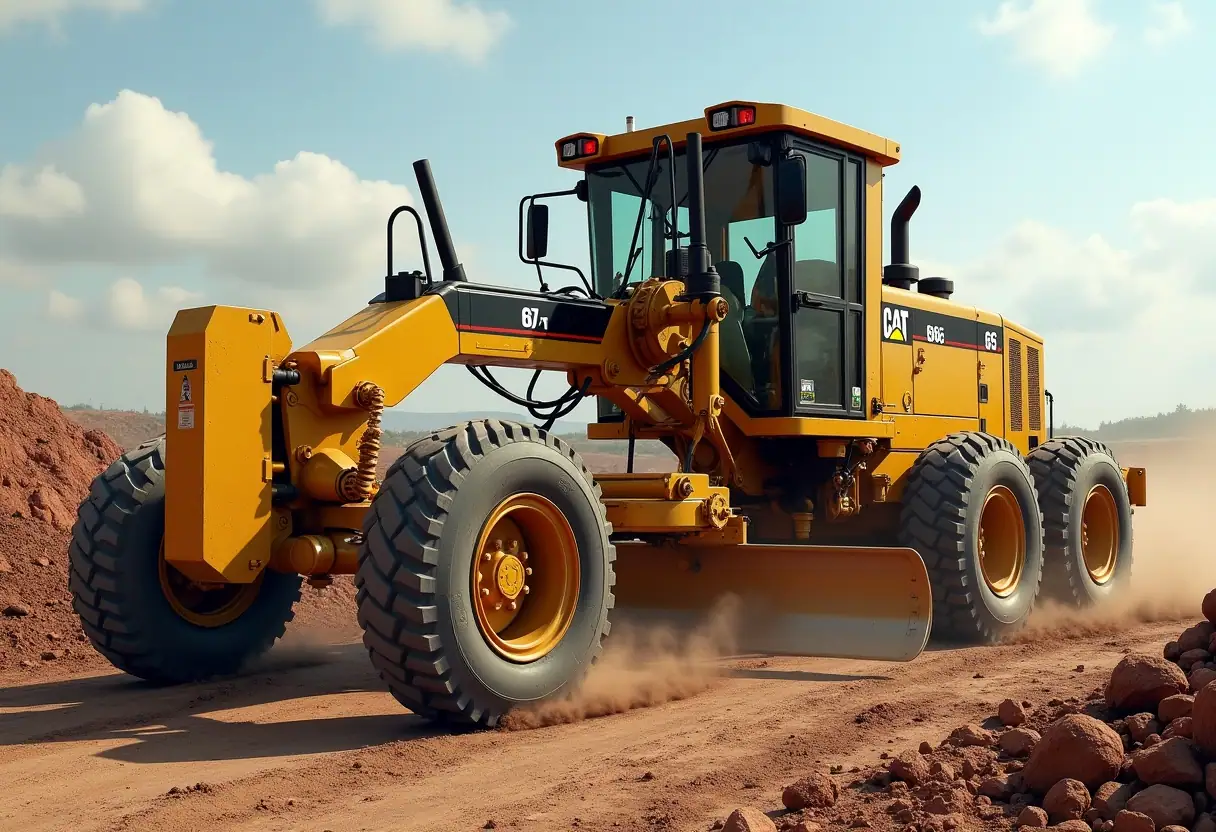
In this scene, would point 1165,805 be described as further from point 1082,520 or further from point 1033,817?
point 1082,520

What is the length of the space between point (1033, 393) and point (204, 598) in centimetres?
797

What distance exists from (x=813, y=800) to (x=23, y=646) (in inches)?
236

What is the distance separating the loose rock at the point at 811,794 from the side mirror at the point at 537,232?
4.86m

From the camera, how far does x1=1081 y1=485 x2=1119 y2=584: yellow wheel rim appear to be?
10578mm

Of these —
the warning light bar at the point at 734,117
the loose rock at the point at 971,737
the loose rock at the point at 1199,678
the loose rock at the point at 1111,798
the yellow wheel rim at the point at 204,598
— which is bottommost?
the loose rock at the point at 1111,798

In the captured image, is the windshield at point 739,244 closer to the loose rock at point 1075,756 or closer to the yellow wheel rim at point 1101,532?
the yellow wheel rim at point 1101,532

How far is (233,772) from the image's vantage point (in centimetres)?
475

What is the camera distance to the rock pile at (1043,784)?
12.4 ft

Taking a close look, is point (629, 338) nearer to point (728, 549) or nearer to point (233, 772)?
point (728, 549)

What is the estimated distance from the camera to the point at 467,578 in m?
5.34

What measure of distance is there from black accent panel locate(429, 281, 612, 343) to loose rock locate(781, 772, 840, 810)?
323 centimetres

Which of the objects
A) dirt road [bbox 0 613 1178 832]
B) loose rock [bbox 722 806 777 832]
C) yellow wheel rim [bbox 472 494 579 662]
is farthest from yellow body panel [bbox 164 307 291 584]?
loose rock [bbox 722 806 777 832]

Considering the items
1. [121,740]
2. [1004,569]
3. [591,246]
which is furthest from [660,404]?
[121,740]

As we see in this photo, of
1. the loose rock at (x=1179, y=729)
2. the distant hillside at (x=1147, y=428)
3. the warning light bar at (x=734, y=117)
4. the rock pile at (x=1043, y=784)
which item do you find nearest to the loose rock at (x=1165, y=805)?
the rock pile at (x=1043, y=784)
